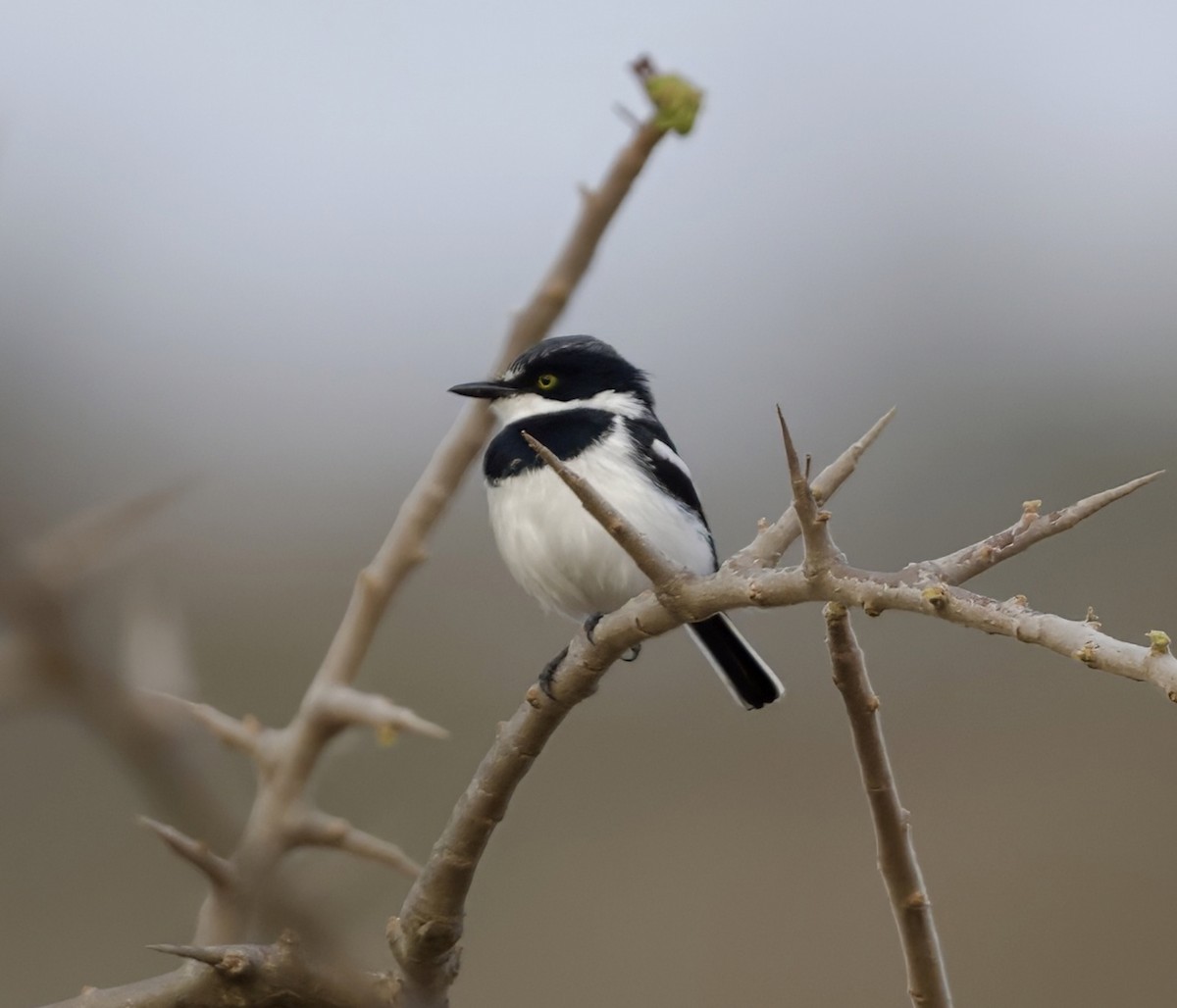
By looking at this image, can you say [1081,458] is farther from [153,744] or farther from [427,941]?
[153,744]

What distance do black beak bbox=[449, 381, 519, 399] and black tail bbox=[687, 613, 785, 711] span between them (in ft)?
2.32

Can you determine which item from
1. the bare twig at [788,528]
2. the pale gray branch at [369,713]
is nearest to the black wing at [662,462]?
the bare twig at [788,528]

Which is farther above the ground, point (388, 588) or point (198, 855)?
point (388, 588)

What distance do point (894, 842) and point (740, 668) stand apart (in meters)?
1.49

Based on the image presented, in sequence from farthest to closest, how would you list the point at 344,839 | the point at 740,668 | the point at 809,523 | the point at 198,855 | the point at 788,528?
the point at 740,668
the point at 788,528
the point at 344,839
the point at 198,855
the point at 809,523

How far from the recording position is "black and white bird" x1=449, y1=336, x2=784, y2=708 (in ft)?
10.9

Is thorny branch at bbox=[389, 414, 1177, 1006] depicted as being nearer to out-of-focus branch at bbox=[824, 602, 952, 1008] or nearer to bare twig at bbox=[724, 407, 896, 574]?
bare twig at bbox=[724, 407, 896, 574]

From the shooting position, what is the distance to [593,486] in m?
3.35

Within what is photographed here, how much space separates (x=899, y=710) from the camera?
8328mm

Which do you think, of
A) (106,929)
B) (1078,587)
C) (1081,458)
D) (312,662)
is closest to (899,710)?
(1078,587)

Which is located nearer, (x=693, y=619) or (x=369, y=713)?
(x=693, y=619)

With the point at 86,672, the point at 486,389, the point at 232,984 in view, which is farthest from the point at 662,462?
the point at 86,672

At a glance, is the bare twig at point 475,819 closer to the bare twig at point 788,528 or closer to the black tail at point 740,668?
the bare twig at point 788,528

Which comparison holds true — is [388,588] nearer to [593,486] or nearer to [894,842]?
[894,842]
